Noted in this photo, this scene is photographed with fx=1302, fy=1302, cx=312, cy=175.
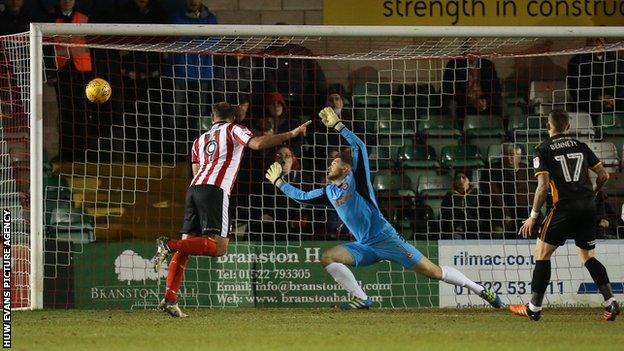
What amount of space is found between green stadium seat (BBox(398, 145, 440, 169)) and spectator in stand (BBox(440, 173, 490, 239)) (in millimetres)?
544

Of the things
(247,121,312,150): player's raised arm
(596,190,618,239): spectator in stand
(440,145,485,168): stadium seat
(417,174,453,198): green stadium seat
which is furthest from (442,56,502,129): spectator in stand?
(247,121,312,150): player's raised arm

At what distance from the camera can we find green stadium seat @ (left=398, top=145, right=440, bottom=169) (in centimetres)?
1453

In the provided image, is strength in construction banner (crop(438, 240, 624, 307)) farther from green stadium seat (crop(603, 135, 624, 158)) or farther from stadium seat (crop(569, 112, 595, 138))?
green stadium seat (crop(603, 135, 624, 158))

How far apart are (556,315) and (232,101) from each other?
5000mm

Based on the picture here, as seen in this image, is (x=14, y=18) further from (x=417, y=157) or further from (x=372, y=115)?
(x=417, y=157)

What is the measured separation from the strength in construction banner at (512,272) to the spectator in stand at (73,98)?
429 cm

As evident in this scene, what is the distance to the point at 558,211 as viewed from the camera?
10.8m

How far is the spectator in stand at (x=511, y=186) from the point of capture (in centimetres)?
1414

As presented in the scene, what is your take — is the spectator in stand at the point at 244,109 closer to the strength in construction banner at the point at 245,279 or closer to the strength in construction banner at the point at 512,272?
the strength in construction banner at the point at 245,279

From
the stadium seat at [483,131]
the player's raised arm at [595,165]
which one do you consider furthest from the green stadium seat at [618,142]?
the player's raised arm at [595,165]

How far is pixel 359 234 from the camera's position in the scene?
41.0 feet

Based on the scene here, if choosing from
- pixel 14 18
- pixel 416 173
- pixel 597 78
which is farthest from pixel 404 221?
pixel 14 18

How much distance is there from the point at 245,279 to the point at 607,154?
14.0 feet

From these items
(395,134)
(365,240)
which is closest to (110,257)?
(365,240)
